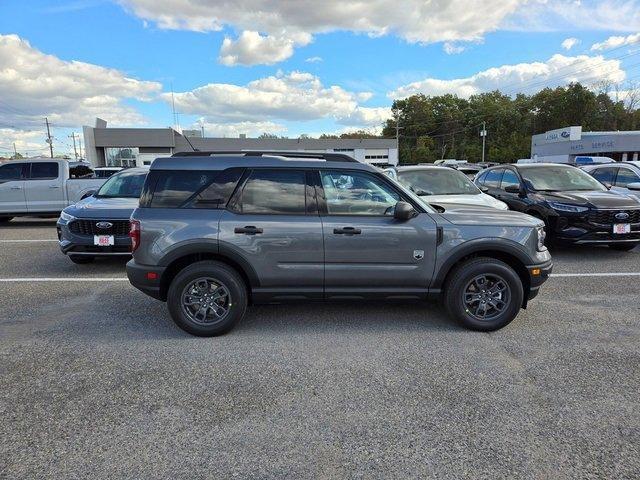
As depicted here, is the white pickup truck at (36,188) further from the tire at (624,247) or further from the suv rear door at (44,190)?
the tire at (624,247)

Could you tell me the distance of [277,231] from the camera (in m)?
4.38

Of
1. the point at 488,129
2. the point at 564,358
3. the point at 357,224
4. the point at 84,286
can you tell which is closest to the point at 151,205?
the point at 357,224

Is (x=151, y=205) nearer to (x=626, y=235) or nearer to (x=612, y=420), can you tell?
(x=612, y=420)

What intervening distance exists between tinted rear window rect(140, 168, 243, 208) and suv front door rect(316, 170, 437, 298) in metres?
0.98

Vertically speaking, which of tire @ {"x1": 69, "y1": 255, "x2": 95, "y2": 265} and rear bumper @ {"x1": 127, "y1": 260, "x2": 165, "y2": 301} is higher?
rear bumper @ {"x1": 127, "y1": 260, "x2": 165, "y2": 301}

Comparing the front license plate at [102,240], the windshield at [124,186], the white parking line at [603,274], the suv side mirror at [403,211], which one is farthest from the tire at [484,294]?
the windshield at [124,186]

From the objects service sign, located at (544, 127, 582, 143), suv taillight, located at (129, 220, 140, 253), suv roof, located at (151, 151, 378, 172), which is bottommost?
suv taillight, located at (129, 220, 140, 253)

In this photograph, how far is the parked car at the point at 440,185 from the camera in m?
8.21

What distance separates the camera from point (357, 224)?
14.5 ft

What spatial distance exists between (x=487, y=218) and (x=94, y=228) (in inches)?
225

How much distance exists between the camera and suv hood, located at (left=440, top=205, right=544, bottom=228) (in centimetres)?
452

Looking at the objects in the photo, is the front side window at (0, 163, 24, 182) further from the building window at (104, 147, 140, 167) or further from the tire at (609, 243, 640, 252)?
the building window at (104, 147, 140, 167)

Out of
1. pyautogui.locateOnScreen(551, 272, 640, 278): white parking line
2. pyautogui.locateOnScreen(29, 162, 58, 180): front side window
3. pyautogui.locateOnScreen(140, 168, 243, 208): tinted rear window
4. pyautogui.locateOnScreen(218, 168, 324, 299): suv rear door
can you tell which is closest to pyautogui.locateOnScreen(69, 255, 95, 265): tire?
pyautogui.locateOnScreen(140, 168, 243, 208): tinted rear window

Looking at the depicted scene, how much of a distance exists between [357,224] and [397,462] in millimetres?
2312
